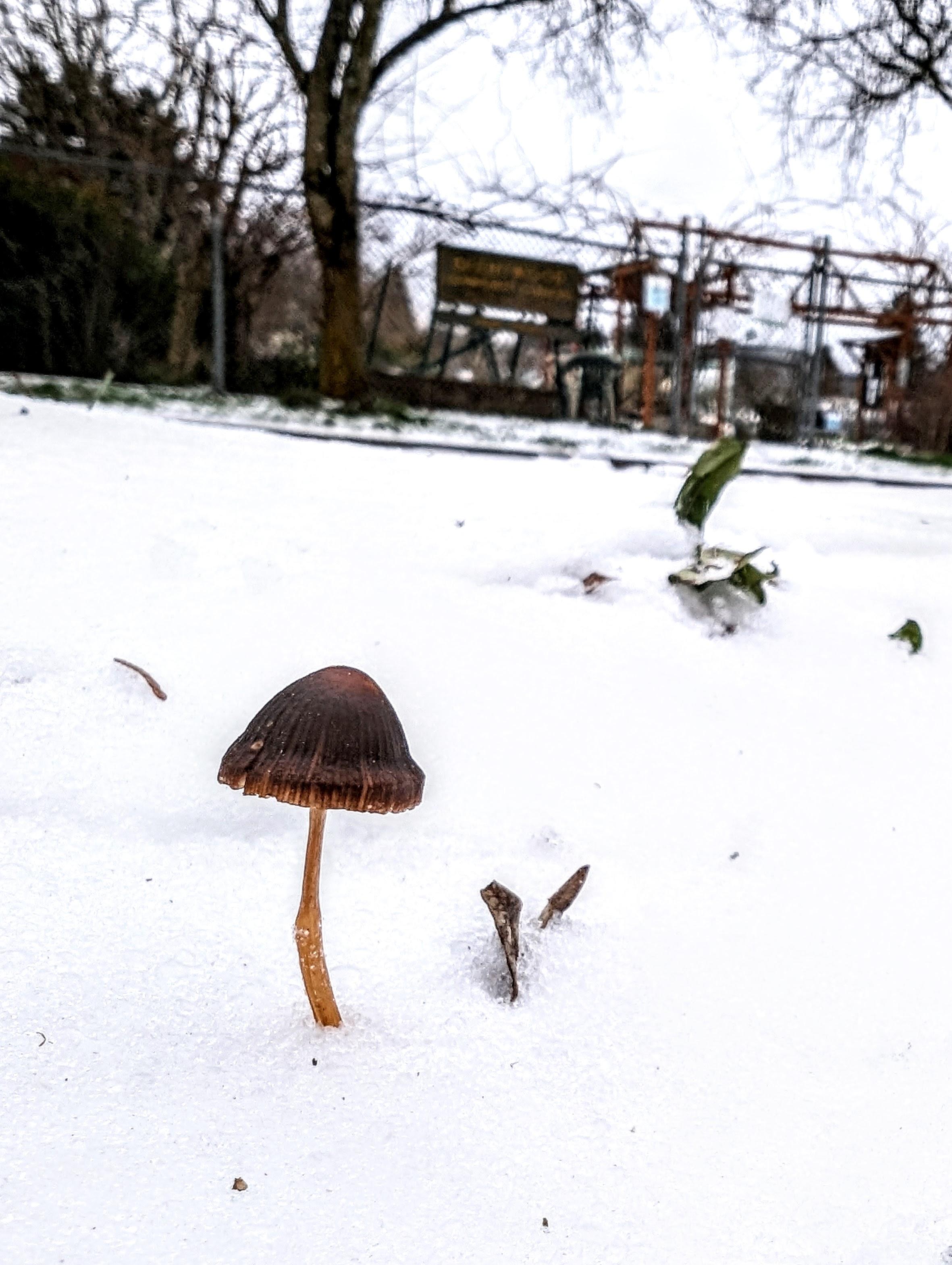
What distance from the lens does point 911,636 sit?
6.86 ft

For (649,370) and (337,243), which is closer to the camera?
(337,243)

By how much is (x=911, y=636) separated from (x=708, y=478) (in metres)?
0.61

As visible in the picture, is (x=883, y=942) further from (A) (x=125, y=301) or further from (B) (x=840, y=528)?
(A) (x=125, y=301)

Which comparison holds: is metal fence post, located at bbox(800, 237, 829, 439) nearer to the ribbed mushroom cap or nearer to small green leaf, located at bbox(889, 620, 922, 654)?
small green leaf, located at bbox(889, 620, 922, 654)

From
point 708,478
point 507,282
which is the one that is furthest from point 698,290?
point 708,478

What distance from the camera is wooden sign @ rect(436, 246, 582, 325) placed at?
849 centimetres

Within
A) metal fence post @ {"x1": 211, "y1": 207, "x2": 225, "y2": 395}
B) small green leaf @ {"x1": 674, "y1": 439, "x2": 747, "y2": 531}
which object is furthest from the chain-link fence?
small green leaf @ {"x1": 674, "y1": 439, "x2": 747, "y2": 531}

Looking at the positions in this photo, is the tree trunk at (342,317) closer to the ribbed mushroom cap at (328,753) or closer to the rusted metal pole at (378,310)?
the rusted metal pole at (378,310)

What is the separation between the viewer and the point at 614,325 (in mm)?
10219

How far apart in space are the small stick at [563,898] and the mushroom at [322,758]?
38cm

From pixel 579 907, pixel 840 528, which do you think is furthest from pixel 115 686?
pixel 840 528

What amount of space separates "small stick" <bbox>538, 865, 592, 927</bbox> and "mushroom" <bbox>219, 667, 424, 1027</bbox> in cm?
38

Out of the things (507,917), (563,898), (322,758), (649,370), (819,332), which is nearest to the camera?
(322,758)

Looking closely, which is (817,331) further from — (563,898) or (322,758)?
(322,758)
